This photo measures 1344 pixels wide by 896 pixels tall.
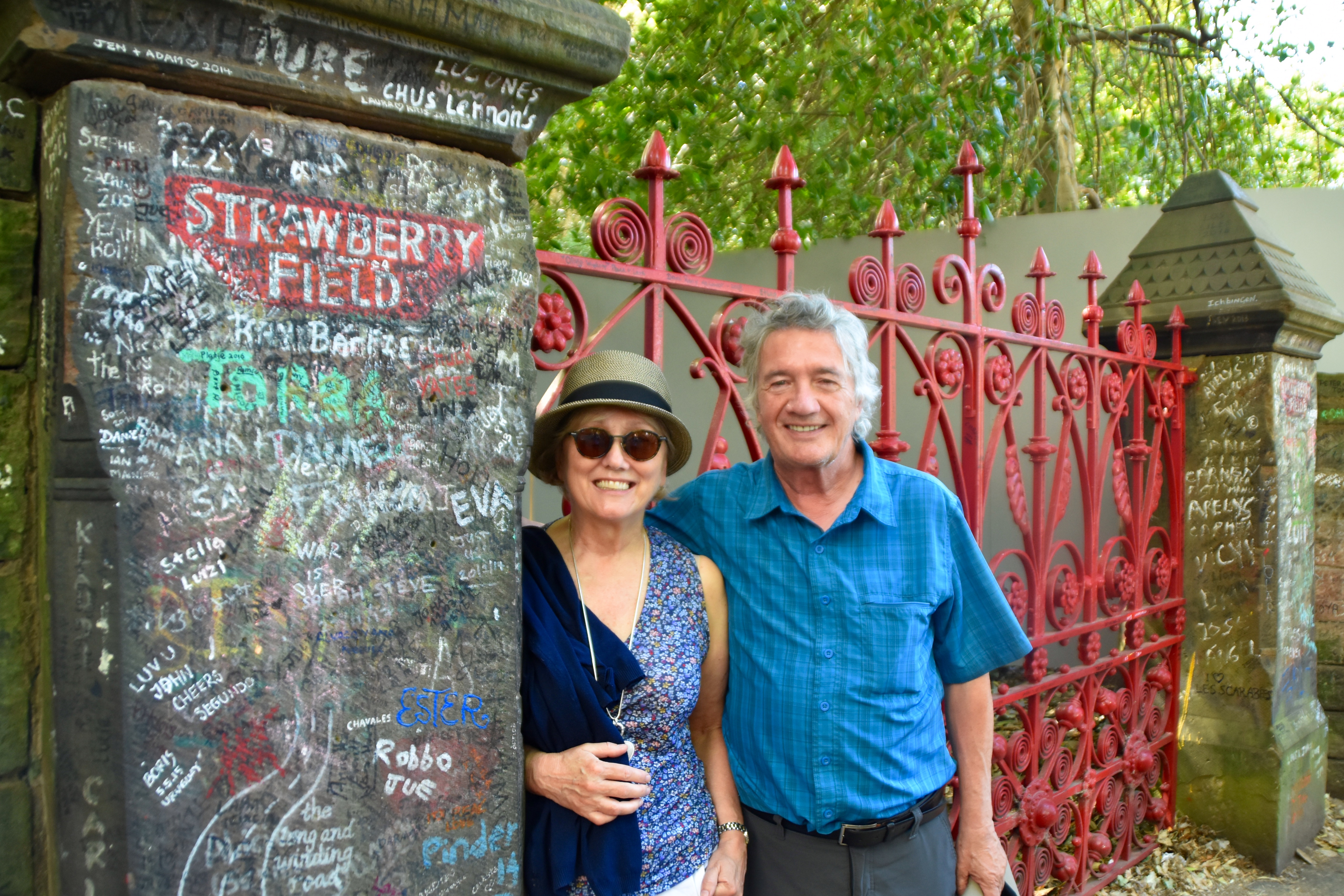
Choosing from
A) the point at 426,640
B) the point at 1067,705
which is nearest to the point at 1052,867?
the point at 1067,705

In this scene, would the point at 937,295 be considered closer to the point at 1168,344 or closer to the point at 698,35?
the point at 1168,344

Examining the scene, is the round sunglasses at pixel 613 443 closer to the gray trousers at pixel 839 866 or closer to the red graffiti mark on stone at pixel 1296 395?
the gray trousers at pixel 839 866

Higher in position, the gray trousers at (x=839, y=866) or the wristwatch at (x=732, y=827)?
the wristwatch at (x=732, y=827)

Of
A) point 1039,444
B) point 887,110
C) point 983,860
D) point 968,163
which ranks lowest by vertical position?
point 983,860

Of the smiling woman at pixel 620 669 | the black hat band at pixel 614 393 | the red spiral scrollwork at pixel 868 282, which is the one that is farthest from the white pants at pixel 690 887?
the red spiral scrollwork at pixel 868 282

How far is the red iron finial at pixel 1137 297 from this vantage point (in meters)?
3.75

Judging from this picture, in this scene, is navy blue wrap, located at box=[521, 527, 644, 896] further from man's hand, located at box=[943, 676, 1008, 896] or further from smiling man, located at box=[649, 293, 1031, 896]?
man's hand, located at box=[943, 676, 1008, 896]

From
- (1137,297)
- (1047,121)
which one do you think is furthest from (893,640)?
(1047,121)

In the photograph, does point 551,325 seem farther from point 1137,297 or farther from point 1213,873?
point 1213,873

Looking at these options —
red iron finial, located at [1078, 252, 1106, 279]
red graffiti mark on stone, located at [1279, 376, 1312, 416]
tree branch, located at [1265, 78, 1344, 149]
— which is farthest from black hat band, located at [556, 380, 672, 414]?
tree branch, located at [1265, 78, 1344, 149]

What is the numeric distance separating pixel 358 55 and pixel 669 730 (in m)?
1.28

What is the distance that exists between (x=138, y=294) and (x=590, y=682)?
37.0 inches

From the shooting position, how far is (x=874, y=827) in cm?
190

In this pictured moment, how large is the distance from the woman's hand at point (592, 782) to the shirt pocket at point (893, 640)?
1.78 ft
